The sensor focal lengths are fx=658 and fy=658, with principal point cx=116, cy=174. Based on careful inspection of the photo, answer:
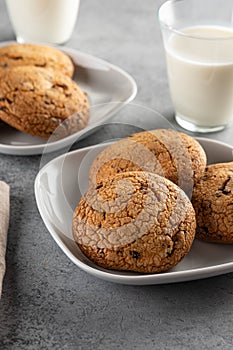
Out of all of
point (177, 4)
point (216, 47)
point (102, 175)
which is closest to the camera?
point (102, 175)

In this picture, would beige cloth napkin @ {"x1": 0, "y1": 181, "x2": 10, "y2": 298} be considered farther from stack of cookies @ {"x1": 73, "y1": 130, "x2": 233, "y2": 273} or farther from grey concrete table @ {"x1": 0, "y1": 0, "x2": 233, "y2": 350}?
stack of cookies @ {"x1": 73, "y1": 130, "x2": 233, "y2": 273}

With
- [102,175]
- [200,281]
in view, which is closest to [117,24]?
[102,175]

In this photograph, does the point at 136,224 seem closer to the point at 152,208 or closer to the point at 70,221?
the point at 152,208

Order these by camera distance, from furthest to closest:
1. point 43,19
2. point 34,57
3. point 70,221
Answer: point 43,19 < point 34,57 < point 70,221

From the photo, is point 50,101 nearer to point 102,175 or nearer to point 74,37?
point 102,175

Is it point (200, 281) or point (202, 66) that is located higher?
point (202, 66)

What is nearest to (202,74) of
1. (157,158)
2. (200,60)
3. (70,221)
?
(200,60)
